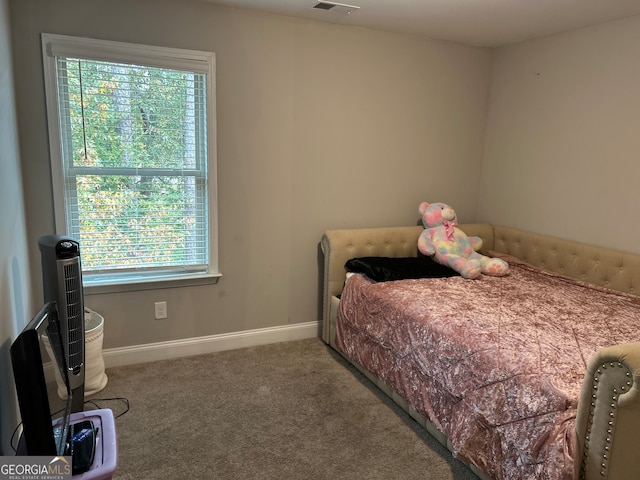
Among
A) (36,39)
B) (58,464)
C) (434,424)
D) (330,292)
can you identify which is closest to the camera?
(58,464)

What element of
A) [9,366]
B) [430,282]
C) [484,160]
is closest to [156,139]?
[9,366]

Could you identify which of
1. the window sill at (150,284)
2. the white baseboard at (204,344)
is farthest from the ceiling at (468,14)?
the white baseboard at (204,344)

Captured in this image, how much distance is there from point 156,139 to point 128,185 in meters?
0.33

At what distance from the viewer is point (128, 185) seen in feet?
9.30

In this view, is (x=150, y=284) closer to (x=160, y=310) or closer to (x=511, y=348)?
(x=160, y=310)

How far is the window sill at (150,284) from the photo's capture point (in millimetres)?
2861

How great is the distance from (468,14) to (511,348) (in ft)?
6.90

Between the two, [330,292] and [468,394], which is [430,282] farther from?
[468,394]

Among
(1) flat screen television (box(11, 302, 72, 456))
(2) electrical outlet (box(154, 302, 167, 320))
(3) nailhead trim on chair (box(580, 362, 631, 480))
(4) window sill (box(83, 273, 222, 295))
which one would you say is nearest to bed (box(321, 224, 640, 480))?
(3) nailhead trim on chair (box(580, 362, 631, 480))

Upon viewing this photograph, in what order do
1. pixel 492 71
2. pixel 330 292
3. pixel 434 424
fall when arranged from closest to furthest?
pixel 434 424
pixel 330 292
pixel 492 71

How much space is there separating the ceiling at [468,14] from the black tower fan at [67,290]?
1.76 m

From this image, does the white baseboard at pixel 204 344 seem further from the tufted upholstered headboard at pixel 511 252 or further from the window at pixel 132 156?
the window at pixel 132 156

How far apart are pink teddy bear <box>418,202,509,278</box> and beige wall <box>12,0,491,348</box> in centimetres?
27

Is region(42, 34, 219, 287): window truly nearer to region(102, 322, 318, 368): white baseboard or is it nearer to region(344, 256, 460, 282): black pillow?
region(102, 322, 318, 368): white baseboard
